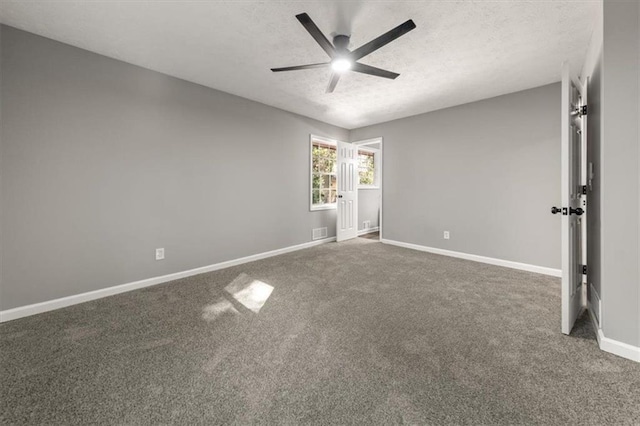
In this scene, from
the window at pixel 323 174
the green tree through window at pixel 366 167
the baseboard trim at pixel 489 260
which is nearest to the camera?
the baseboard trim at pixel 489 260

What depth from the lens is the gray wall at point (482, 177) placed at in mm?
3312

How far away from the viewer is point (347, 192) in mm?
5465

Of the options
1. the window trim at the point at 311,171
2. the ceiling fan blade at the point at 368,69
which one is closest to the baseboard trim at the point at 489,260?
the window trim at the point at 311,171

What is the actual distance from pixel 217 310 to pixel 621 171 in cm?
326

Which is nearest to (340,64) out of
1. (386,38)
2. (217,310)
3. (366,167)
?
(386,38)

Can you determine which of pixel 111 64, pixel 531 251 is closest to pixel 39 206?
pixel 111 64

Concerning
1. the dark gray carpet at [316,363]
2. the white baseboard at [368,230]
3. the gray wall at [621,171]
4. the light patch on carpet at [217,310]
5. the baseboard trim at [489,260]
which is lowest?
the dark gray carpet at [316,363]

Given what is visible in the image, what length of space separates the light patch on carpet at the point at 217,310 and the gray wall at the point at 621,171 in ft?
9.38

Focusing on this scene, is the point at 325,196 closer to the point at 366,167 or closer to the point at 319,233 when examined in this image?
the point at 319,233

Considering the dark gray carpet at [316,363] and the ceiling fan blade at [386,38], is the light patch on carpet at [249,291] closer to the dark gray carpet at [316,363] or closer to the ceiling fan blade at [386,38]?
the dark gray carpet at [316,363]

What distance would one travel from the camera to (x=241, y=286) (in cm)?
293

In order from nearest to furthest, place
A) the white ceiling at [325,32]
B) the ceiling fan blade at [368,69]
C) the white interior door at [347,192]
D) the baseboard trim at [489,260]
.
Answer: the white ceiling at [325,32] → the ceiling fan blade at [368,69] → the baseboard trim at [489,260] → the white interior door at [347,192]

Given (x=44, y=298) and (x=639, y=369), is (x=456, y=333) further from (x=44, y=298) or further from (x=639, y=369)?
(x=44, y=298)

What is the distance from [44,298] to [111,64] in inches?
96.5
